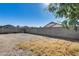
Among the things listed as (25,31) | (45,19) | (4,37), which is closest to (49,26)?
(45,19)

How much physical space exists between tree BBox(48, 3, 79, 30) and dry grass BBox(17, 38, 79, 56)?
0.68 feet

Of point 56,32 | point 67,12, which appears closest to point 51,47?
point 56,32

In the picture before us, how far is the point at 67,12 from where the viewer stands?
281cm

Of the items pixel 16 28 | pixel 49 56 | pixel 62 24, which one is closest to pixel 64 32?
pixel 62 24

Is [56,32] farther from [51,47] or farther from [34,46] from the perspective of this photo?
[34,46]

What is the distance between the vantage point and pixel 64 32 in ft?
9.17

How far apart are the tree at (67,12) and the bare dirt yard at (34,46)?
0.68ft

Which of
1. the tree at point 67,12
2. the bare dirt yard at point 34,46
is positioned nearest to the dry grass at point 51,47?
the bare dirt yard at point 34,46

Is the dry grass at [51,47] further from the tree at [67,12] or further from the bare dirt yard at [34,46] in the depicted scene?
the tree at [67,12]

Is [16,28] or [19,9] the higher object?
[19,9]

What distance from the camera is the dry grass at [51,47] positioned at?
A: 275cm

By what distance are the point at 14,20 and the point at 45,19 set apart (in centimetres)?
35

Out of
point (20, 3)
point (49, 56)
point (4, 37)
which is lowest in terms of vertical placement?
point (49, 56)

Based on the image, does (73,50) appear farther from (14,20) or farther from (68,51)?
(14,20)
